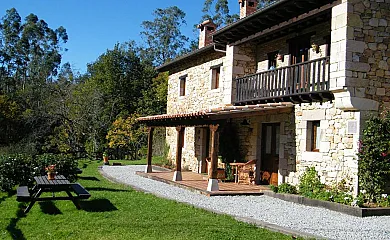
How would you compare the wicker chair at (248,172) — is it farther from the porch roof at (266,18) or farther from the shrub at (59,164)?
the shrub at (59,164)

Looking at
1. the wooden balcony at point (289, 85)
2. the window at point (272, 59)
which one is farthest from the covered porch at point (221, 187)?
the window at point (272, 59)

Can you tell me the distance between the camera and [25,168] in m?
11.2

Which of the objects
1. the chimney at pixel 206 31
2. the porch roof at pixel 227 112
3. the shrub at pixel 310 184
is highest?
the chimney at pixel 206 31

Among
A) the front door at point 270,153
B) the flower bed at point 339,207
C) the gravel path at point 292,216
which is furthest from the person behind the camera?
the front door at point 270,153

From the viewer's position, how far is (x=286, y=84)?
12133 millimetres

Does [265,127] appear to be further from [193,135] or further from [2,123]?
[2,123]

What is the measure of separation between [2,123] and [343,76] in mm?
24565

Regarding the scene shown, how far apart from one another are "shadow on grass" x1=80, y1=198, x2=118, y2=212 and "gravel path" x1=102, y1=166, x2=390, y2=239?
2038mm

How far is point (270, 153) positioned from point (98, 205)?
21.6ft

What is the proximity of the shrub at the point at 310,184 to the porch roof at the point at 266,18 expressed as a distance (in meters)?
4.30

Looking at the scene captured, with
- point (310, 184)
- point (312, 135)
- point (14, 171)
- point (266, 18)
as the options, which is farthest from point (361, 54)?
point (14, 171)

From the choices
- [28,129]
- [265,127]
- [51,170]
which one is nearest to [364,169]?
[265,127]

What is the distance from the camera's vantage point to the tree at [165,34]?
42.5 metres

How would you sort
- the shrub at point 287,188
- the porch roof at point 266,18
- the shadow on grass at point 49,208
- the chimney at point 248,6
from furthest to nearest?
the chimney at point 248,6, the shrub at point 287,188, the porch roof at point 266,18, the shadow on grass at point 49,208
